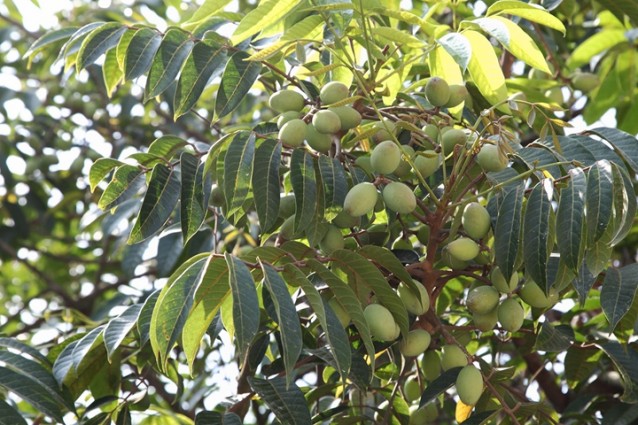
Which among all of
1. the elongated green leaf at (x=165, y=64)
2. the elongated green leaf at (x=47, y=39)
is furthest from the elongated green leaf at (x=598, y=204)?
the elongated green leaf at (x=47, y=39)

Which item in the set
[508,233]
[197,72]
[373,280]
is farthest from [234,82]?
[508,233]

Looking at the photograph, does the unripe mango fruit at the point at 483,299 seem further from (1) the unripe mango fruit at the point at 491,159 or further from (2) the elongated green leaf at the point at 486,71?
(2) the elongated green leaf at the point at 486,71

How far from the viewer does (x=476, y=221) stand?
1.34m

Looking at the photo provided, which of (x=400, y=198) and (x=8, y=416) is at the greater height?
(x=400, y=198)

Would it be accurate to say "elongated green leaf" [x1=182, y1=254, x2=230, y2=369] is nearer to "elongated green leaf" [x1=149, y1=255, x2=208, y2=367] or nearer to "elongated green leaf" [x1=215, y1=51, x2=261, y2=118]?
"elongated green leaf" [x1=149, y1=255, x2=208, y2=367]

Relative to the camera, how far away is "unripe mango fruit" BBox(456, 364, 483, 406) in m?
1.34

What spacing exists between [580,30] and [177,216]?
1.51m

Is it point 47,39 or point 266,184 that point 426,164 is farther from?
point 47,39

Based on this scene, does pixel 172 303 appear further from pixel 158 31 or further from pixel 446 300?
pixel 446 300

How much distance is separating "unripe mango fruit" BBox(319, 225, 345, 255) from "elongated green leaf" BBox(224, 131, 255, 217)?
14cm

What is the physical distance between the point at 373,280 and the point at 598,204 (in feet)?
1.08

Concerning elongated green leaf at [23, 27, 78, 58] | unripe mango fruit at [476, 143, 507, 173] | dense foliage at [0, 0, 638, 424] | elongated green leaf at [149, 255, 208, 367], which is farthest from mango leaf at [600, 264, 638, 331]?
elongated green leaf at [23, 27, 78, 58]

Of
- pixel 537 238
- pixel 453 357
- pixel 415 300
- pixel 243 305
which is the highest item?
pixel 243 305

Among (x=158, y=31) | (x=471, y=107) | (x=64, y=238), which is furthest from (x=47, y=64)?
(x=471, y=107)
